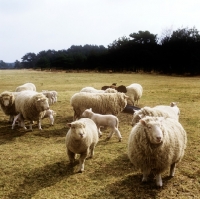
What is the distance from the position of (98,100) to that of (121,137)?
103 inches

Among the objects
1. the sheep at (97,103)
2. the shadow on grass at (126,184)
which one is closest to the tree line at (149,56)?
the sheep at (97,103)

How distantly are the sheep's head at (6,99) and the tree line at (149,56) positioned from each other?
3851 centimetres

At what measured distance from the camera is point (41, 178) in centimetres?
620

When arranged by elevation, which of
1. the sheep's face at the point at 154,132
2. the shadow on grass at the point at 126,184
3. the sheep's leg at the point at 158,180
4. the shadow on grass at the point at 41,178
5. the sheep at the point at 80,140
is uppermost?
the sheep's face at the point at 154,132

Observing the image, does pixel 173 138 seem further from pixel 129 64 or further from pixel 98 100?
pixel 129 64

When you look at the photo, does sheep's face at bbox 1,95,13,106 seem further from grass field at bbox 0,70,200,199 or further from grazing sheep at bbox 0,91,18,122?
grass field at bbox 0,70,200,199

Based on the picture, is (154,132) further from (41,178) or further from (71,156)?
(41,178)

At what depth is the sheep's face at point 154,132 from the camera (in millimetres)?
5223

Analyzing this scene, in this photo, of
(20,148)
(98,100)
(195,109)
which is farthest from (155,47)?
(20,148)

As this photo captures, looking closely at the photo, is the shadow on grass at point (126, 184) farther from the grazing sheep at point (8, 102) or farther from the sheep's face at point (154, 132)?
the grazing sheep at point (8, 102)

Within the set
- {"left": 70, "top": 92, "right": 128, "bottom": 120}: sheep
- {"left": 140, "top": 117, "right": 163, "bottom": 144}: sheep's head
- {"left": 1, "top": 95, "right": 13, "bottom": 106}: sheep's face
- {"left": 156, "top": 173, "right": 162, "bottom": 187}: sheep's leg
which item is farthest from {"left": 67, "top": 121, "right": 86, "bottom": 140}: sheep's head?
{"left": 1, "top": 95, "right": 13, "bottom": 106}: sheep's face

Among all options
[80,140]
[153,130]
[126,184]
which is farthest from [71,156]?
[153,130]

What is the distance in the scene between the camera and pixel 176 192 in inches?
217

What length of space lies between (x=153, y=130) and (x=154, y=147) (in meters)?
0.46
